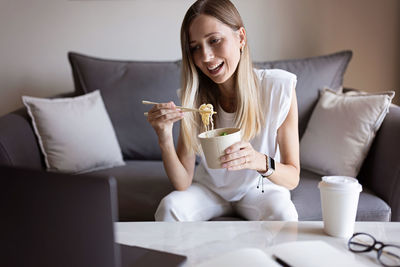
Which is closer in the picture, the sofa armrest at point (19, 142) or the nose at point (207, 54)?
the nose at point (207, 54)

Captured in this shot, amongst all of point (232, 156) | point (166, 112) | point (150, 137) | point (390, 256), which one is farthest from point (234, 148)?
point (150, 137)

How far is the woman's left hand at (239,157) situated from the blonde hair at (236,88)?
0.98ft

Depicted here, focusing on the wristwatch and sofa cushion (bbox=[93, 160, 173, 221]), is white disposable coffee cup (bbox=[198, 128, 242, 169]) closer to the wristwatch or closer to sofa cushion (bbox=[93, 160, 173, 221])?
the wristwatch

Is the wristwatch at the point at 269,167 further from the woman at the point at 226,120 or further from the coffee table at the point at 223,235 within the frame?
the coffee table at the point at 223,235

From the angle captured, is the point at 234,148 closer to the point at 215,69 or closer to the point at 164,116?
the point at 164,116

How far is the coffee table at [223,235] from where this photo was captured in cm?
99

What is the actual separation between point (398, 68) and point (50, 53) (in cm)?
247

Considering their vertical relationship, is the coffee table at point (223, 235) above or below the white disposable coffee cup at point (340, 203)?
below

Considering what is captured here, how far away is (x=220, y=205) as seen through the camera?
1.69 metres

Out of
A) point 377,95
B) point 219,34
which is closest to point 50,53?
point 219,34

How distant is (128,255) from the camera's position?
0.93 metres

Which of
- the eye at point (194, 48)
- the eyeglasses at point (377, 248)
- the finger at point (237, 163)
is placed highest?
the eye at point (194, 48)

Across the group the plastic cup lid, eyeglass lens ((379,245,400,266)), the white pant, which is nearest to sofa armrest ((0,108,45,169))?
→ the white pant

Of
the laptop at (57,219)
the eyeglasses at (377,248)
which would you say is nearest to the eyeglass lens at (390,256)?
the eyeglasses at (377,248)
